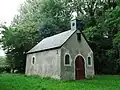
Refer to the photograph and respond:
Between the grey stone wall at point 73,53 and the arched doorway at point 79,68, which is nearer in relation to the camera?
the grey stone wall at point 73,53

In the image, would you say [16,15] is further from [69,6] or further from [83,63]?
[83,63]

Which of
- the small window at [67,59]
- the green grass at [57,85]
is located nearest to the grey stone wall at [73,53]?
the small window at [67,59]

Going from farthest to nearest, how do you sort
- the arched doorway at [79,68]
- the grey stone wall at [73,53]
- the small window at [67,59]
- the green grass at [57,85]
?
the arched doorway at [79,68], the small window at [67,59], the grey stone wall at [73,53], the green grass at [57,85]

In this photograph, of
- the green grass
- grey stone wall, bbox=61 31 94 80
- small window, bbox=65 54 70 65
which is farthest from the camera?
small window, bbox=65 54 70 65

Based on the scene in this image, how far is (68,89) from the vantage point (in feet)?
39.1

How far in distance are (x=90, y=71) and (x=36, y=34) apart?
47.5 ft

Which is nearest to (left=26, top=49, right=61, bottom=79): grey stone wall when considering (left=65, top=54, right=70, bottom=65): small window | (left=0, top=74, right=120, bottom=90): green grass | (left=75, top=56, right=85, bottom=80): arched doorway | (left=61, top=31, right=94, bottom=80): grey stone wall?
(left=61, top=31, right=94, bottom=80): grey stone wall

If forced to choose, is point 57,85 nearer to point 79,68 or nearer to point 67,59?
point 67,59

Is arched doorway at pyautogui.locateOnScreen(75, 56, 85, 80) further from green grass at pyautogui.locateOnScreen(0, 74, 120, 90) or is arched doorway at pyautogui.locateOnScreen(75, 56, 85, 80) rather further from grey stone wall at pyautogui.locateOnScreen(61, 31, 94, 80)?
green grass at pyautogui.locateOnScreen(0, 74, 120, 90)

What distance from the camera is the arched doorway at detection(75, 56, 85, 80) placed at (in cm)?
1938

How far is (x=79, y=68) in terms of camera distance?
19.8 meters

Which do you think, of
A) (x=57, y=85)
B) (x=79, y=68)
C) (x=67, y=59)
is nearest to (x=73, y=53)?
(x=67, y=59)

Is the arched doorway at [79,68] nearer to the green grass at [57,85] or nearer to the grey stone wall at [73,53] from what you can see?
the grey stone wall at [73,53]

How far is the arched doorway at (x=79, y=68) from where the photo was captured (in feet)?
63.6
